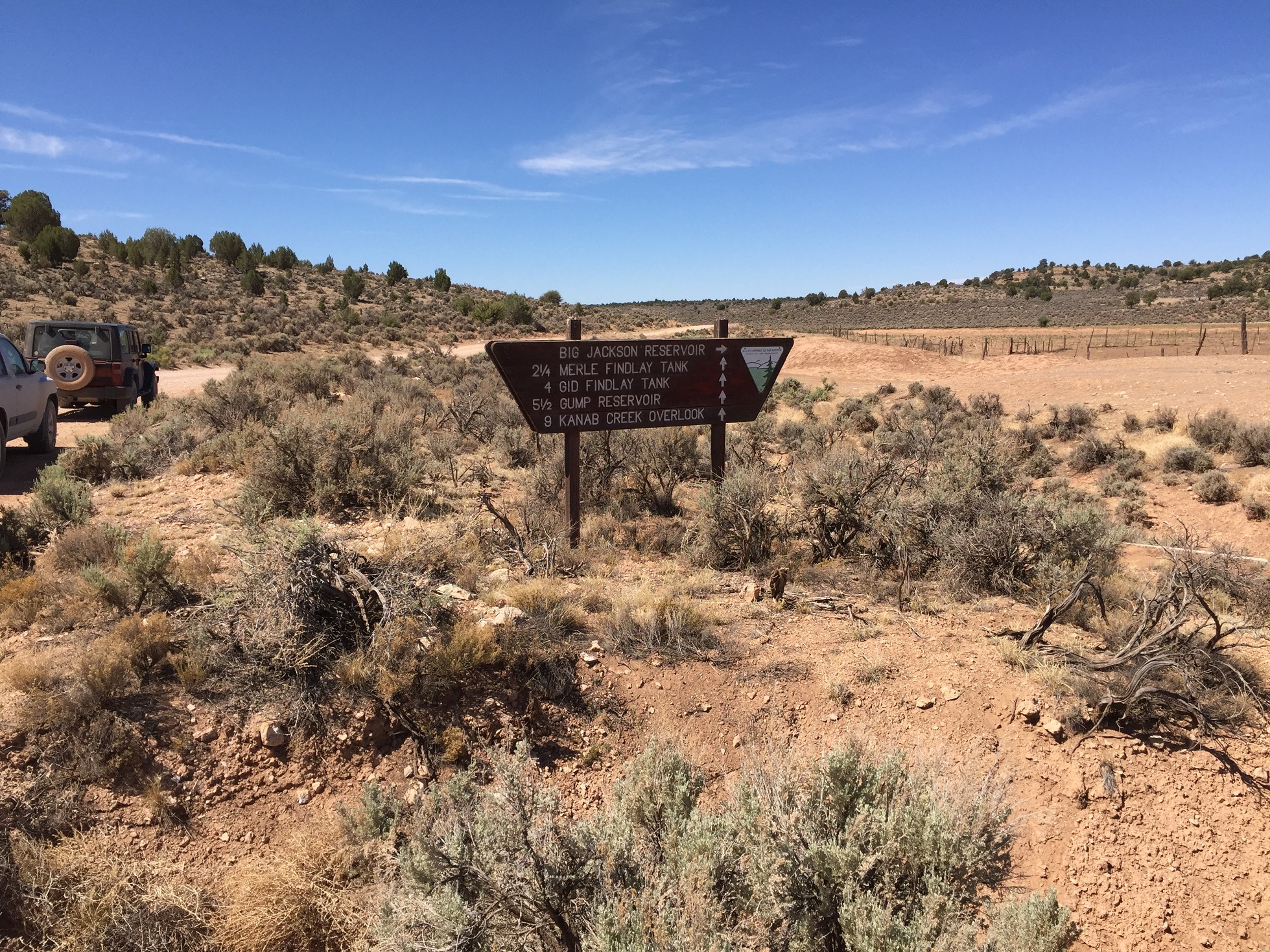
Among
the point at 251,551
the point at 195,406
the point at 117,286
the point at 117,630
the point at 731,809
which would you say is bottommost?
the point at 731,809

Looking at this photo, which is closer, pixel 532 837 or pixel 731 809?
pixel 532 837

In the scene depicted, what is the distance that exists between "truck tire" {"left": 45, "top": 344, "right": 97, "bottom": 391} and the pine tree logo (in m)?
12.5

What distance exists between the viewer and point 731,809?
11.0ft

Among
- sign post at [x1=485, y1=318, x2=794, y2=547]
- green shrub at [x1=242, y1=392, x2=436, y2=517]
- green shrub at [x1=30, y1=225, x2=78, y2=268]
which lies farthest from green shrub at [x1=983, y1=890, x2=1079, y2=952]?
green shrub at [x1=30, y1=225, x2=78, y2=268]

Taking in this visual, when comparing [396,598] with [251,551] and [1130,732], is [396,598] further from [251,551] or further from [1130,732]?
[1130,732]

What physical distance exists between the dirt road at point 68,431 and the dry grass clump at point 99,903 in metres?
5.70

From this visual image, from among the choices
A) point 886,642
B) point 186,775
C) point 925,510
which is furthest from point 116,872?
point 925,510

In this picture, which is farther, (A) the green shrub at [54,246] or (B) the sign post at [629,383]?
(A) the green shrub at [54,246]

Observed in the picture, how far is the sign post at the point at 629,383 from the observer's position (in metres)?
7.32

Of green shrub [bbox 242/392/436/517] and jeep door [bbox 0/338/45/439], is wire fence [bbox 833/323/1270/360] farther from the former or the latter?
jeep door [bbox 0/338/45/439]

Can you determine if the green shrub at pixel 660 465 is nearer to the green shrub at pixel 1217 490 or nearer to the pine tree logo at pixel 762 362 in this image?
the pine tree logo at pixel 762 362

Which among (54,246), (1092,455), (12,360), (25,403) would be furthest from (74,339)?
(54,246)

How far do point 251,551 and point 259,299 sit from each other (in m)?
43.5

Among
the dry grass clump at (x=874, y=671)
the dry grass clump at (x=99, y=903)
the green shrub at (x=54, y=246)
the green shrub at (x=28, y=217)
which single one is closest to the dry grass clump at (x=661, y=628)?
the dry grass clump at (x=874, y=671)
